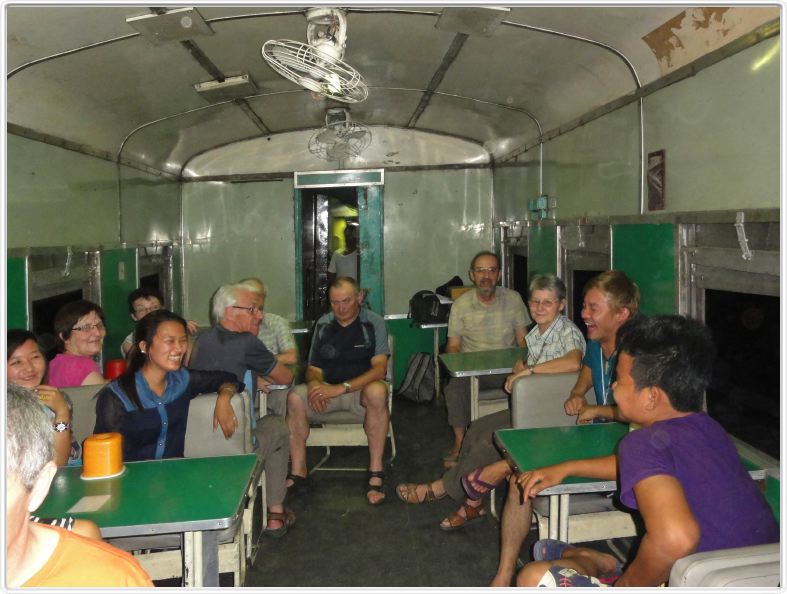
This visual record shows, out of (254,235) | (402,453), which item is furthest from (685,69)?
(254,235)

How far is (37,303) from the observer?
4.07 meters

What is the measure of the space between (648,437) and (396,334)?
5.84 meters

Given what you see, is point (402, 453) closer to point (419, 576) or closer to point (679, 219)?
point (419, 576)

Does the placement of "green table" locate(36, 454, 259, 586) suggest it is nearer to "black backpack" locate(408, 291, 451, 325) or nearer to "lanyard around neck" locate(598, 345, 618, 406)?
"lanyard around neck" locate(598, 345, 618, 406)

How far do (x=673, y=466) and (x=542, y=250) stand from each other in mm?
3952

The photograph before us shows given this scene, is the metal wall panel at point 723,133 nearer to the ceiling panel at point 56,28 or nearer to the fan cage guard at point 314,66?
the fan cage guard at point 314,66

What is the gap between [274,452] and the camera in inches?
150

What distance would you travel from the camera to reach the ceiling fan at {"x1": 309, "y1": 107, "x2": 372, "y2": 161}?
6.32 meters

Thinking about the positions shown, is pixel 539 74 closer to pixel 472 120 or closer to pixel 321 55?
pixel 472 120

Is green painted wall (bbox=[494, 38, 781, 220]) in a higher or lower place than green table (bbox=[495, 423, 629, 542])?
higher

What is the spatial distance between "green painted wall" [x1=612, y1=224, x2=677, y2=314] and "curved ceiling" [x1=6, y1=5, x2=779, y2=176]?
2.96 feet

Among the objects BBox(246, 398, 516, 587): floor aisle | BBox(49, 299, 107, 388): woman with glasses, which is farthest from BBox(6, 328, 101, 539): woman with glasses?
BBox(246, 398, 516, 587): floor aisle

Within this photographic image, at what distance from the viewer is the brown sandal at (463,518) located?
12.7 ft

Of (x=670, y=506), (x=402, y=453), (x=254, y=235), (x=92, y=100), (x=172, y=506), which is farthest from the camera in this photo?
(x=254, y=235)
